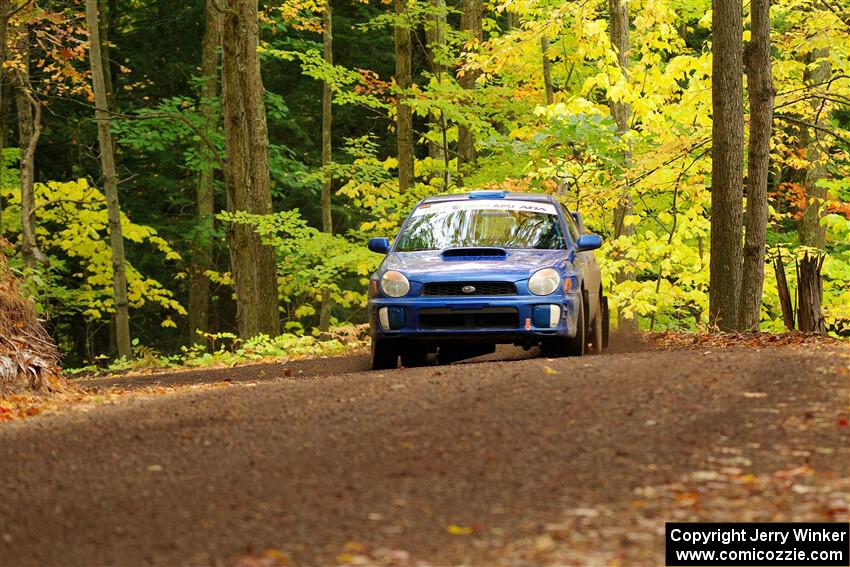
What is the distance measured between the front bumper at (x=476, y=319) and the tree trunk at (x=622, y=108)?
342 inches

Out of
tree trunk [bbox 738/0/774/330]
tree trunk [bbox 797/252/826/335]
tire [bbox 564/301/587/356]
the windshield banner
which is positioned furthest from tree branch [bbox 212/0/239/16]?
tree trunk [bbox 797/252/826/335]

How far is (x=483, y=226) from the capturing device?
11844mm

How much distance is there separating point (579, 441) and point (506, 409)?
0.91 meters

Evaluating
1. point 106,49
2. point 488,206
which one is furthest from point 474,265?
point 106,49

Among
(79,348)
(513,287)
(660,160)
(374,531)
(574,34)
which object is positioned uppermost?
(574,34)

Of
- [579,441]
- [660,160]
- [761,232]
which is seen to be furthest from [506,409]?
[660,160]

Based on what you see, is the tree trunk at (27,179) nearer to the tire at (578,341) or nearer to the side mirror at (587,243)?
the side mirror at (587,243)

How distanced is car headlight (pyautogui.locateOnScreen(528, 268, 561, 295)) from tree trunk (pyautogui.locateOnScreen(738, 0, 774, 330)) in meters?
4.36

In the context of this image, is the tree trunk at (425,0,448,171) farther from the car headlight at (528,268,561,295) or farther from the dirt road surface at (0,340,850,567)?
the dirt road surface at (0,340,850,567)

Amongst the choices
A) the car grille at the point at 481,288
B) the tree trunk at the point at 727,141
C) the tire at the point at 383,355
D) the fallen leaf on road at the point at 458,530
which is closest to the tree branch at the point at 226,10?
the tree trunk at the point at 727,141

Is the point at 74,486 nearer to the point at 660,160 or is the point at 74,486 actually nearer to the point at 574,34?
the point at 660,160

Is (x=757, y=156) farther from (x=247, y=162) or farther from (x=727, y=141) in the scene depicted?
(x=247, y=162)

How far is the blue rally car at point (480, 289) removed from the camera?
10.5 metres

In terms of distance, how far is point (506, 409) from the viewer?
7168 mm
